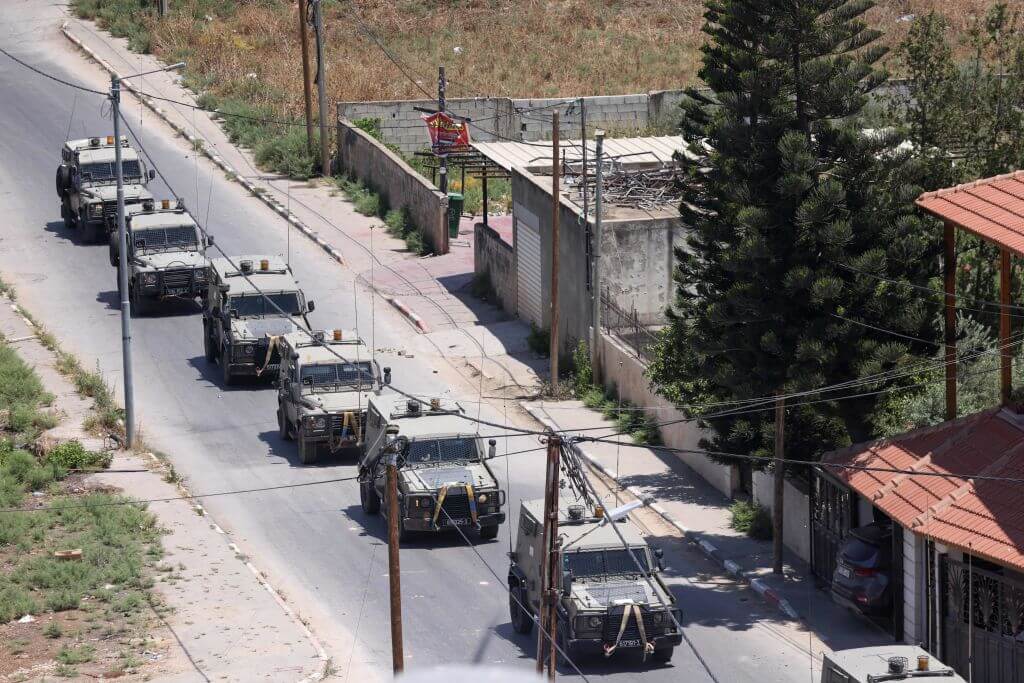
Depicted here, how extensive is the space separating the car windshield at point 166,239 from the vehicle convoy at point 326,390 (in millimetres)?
8973

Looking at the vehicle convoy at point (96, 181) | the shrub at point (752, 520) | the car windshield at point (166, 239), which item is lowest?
the shrub at point (752, 520)

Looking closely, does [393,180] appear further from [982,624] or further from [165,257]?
[982,624]

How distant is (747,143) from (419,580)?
8.92 metres

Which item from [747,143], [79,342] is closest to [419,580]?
[747,143]

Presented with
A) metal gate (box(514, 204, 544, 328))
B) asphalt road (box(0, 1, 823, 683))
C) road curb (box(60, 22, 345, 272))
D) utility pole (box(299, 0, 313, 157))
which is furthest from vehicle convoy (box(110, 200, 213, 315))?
utility pole (box(299, 0, 313, 157))

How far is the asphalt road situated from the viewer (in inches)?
965

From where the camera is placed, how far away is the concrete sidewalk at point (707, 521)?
2511 cm

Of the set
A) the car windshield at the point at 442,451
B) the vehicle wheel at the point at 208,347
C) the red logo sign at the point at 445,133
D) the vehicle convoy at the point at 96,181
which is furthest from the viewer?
the red logo sign at the point at 445,133

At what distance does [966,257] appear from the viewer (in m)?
32.0

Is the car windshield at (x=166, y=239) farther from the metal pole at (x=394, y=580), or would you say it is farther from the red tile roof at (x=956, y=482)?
the metal pole at (x=394, y=580)

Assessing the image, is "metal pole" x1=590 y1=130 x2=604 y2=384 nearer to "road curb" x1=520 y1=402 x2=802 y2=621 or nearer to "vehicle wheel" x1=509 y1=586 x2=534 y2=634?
"road curb" x1=520 y1=402 x2=802 y2=621

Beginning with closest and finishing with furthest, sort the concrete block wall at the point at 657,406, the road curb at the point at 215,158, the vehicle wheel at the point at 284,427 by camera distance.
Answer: the concrete block wall at the point at 657,406 → the vehicle wheel at the point at 284,427 → the road curb at the point at 215,158

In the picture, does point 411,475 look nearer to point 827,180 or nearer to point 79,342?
point 827,180

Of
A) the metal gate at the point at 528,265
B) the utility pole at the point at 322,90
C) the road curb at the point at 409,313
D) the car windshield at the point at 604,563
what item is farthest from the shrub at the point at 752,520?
the utility pole at the point at 322,90
